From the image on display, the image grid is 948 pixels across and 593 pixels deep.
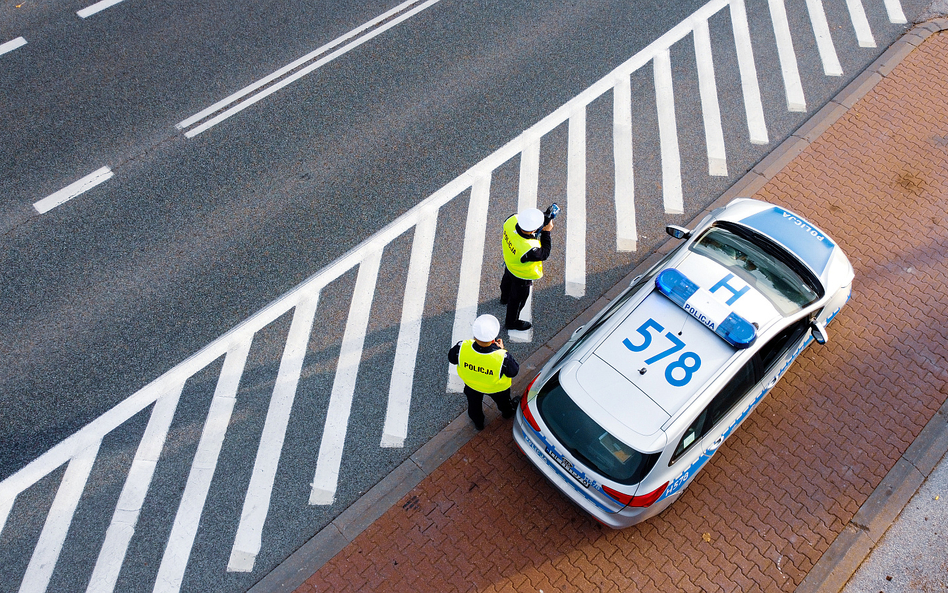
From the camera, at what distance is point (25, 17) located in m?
11.6

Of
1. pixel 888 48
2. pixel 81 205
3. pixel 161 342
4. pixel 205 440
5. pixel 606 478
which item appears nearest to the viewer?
pixel 606 478

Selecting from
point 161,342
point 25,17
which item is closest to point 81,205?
point 161,342

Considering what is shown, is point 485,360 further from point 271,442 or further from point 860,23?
point 860,23

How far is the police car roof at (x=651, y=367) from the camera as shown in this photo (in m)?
5.94

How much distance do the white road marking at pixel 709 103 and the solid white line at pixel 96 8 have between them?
10.9 meters

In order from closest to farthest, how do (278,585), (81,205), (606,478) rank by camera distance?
(606,478) < (278,585) < (81,205)

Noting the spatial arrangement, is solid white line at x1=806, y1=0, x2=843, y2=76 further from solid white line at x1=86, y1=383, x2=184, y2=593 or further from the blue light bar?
solid white line at x1=86, y1=383, x2=184, y2=593

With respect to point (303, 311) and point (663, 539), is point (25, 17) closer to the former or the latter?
point (303, 311)

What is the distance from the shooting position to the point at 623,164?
9859 millimetres

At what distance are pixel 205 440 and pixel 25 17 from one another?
9.55m

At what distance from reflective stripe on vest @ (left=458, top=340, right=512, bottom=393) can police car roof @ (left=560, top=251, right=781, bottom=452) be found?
65 cm

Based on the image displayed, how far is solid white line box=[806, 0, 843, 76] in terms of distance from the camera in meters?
11.0

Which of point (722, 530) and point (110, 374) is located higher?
point (110, 374)

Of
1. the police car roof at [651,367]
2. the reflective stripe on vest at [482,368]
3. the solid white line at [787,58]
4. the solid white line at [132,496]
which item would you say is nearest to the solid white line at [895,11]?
the solid white line at [787,58]
